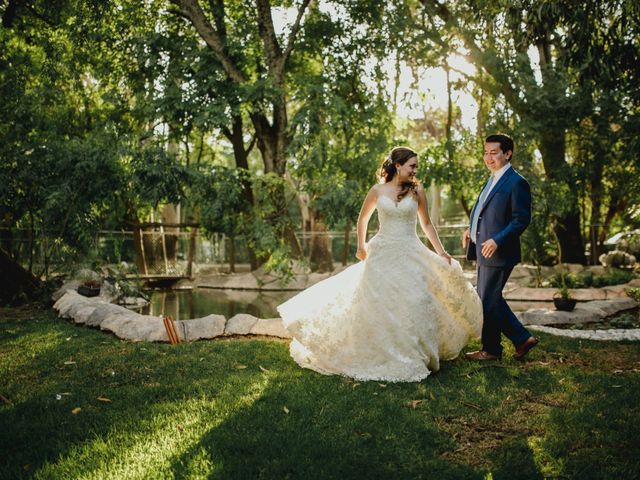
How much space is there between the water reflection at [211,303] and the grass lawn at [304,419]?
4.53m

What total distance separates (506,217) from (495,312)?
2.86ft

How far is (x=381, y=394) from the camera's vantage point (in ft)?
12.5

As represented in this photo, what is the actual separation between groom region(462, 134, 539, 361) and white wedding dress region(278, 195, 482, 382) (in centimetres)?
17

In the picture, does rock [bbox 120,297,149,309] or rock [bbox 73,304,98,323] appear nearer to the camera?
rock [bbox 73,304,98,323]

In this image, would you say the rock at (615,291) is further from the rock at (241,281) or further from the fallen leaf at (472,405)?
the rock at (241,281)

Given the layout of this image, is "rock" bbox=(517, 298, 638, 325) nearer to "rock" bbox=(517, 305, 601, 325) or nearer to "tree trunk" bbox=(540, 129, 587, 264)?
"rock" bbox=(517, 305, 601, 325)

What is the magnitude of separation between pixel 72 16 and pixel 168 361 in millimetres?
9066

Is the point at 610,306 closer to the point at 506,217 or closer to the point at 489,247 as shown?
the point at 506,217

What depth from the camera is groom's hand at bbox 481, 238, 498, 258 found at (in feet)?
14.4

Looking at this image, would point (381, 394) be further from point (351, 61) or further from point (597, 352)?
point (351, 61)

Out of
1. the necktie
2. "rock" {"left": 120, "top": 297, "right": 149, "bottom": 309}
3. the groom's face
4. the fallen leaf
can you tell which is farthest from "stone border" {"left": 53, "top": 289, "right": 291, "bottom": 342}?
"rock" {"left": 120, "top": 297, "right": 149, "bottom": 309}

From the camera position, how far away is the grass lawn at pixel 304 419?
2.69 metres

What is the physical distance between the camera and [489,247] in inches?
173

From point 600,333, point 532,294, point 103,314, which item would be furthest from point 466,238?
point 532,294
